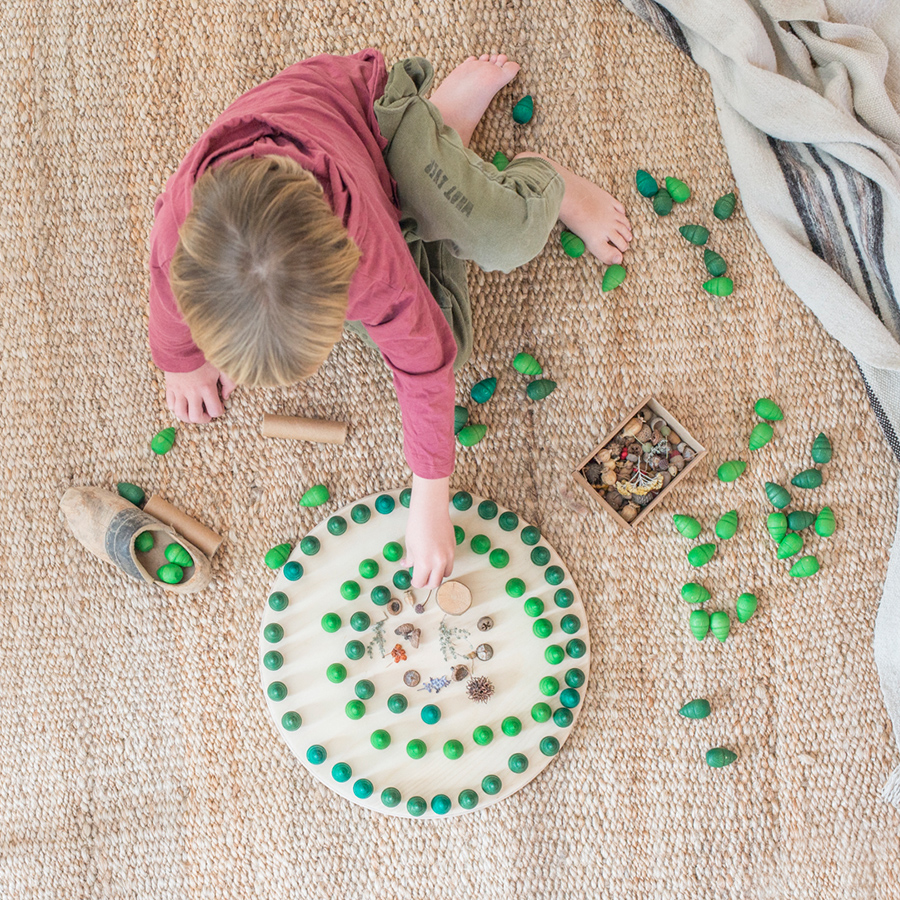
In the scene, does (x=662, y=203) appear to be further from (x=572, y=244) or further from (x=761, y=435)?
(x=761, y=435)

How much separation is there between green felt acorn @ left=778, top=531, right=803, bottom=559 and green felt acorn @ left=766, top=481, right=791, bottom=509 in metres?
0.04

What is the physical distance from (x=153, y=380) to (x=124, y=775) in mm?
484

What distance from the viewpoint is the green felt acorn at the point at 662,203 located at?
1003 mm

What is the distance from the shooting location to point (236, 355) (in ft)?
1.94

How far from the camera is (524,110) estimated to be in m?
1.01

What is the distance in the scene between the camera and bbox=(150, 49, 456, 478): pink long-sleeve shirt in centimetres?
66

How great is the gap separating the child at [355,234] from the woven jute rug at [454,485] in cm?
7

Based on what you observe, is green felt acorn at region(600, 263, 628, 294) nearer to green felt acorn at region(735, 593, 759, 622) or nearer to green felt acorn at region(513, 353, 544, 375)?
green felt acorn at region(513, 353, 544, 375)

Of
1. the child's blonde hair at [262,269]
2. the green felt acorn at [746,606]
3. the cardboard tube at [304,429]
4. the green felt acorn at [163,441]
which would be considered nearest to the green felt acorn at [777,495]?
the green felt acorn at [746,606]

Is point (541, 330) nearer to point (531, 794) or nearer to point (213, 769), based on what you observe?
point (531, 794)

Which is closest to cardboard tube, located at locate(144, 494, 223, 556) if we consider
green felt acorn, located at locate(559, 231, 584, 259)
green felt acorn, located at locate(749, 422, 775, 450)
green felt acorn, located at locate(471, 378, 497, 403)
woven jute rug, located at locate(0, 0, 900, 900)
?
woven jute rug, located at locate(0, 0, 900, 900)

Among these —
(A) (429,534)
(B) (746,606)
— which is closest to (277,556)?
(A) (429,534)

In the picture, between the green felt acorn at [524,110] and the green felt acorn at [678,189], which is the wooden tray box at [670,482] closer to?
the green felt acorn at [678,189]

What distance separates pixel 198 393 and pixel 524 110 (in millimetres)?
531
